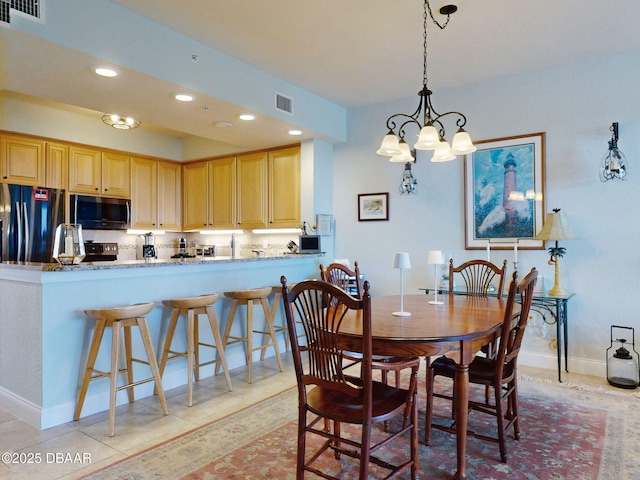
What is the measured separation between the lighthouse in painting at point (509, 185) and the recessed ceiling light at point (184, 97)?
295 centimetres

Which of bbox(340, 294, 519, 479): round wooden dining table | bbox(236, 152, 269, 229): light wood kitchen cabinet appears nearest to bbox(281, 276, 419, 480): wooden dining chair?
bbox(340, 294, 519, 479): round wooden dining table

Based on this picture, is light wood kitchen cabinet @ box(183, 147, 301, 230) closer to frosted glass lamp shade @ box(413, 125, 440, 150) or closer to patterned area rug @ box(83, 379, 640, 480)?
frosted glass lamp shade @ box(413, 125, 440, 150)

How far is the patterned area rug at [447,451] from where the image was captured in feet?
6.81

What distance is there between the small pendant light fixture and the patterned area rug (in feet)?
6.01

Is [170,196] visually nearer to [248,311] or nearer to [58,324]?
[248,311]

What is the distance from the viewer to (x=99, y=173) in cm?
536

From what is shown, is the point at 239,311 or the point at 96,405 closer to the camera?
the point at 96,405

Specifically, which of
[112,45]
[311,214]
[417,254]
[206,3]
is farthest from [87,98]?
[417,254]

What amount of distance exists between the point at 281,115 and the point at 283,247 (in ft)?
6.19

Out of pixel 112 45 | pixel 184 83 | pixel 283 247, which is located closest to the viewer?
pixel 112 45

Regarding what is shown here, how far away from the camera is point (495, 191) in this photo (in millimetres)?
4082

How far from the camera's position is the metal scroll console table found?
345 cm

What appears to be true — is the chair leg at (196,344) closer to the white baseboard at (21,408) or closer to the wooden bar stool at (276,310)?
the wooden bar stool at (276,310)

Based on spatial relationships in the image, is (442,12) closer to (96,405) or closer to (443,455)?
(443,455)
